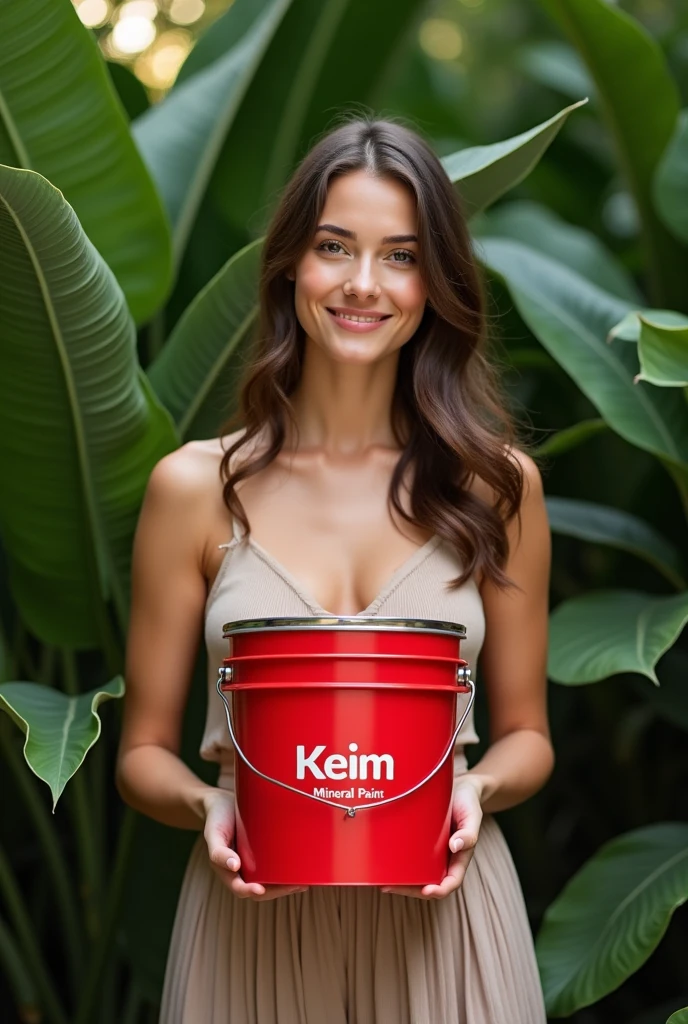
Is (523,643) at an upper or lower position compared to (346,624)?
lower

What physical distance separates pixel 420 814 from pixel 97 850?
2.56ft

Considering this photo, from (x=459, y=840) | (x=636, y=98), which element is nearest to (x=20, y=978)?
(x=459, y=840)

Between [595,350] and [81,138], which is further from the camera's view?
[595,350]

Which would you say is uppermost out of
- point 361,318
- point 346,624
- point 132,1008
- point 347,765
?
point 361,318

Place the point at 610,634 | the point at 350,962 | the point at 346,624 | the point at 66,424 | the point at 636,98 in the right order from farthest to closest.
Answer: the point at 636,98 → the point at 610,634 → the point at 66,424 → the point at 350,962 → the point at 346,624

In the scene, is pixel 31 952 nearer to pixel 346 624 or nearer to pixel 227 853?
pixel 227 853

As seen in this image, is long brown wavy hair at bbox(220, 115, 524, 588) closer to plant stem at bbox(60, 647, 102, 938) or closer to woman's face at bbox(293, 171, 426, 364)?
woman's face at bbox(293, 171, 426, 364)

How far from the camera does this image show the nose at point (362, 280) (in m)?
1.24

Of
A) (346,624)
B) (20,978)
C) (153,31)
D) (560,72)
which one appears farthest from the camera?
(153,31)

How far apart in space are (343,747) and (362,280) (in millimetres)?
466

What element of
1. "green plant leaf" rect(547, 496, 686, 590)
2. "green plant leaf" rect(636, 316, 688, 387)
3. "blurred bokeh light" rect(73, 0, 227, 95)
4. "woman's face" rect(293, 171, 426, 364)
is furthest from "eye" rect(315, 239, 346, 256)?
"blurred bokeh light" rect(73, 0, 227, 95)

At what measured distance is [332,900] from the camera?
1.23m

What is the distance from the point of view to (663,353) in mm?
1426

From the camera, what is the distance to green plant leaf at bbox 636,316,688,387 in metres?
1.40
